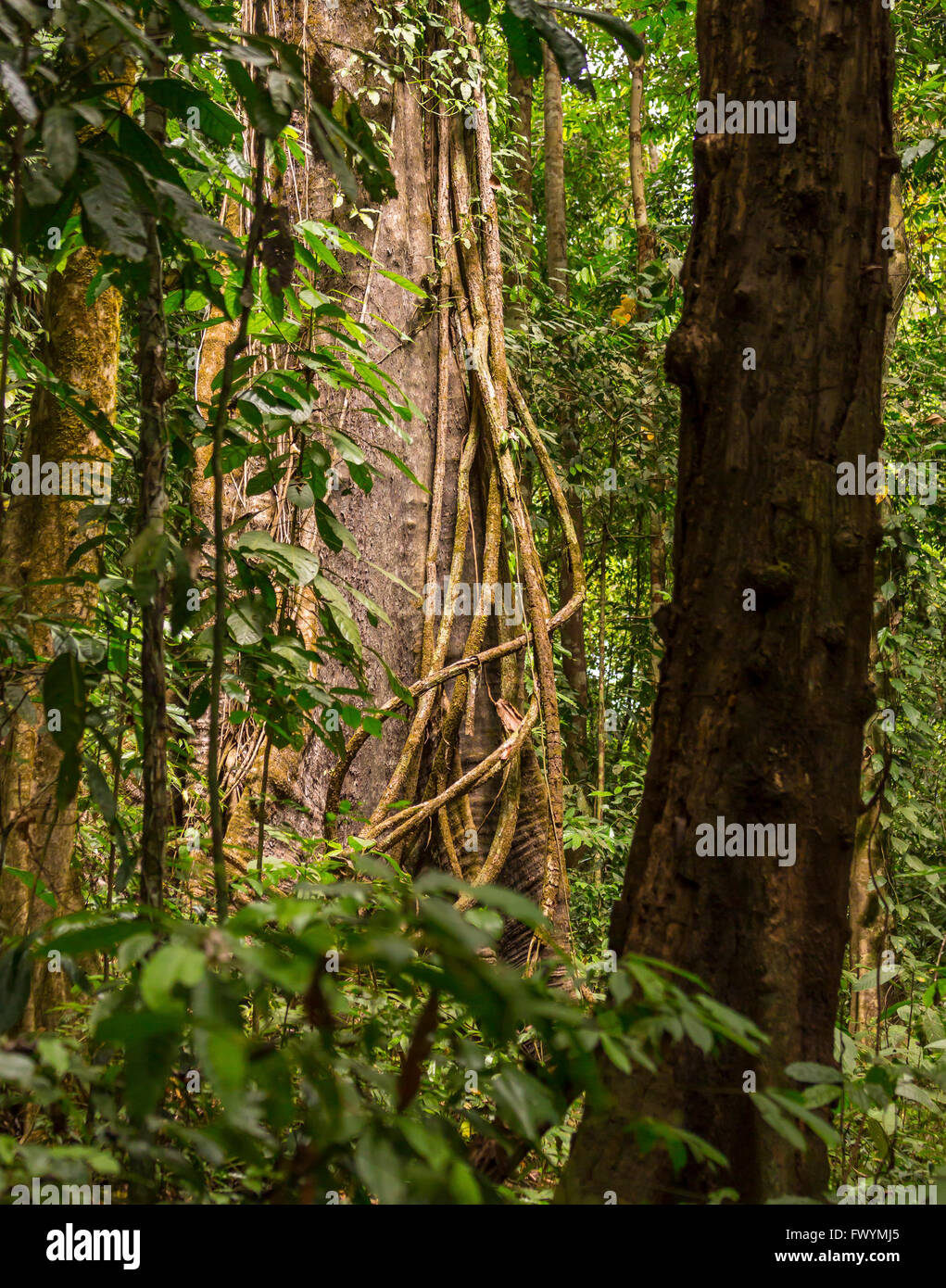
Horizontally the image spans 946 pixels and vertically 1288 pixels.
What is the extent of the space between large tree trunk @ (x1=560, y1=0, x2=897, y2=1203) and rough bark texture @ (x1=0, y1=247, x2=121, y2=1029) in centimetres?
124

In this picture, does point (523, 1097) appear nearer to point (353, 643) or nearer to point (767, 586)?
point (767, 586)

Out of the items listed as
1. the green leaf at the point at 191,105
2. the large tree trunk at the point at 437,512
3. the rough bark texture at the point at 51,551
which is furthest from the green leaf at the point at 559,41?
the large tree trunk at the point at 437,512

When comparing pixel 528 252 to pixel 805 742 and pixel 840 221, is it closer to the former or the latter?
pixel 840 221

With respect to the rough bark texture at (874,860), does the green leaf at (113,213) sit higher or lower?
higher

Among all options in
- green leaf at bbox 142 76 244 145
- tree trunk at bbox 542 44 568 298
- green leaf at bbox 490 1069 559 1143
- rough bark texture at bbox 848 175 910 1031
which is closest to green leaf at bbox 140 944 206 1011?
green leaf at bbox 490 1069 559 1143

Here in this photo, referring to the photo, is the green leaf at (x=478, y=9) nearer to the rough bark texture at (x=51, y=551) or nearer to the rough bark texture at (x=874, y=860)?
the rough bark texture at (x=51, y=551)

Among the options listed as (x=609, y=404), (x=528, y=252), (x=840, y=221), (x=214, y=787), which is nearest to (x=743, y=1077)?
(x=214, y=787)

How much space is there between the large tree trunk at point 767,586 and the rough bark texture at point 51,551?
124 centimetres

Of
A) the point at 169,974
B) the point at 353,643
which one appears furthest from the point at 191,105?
the point at 169,974

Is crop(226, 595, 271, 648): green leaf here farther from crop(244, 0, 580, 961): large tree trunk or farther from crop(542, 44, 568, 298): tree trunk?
crop(542, 44, 568, 298): tree trunk

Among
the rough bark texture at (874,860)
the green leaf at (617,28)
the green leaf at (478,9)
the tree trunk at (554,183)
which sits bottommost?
the rough bark texture at (874,860)

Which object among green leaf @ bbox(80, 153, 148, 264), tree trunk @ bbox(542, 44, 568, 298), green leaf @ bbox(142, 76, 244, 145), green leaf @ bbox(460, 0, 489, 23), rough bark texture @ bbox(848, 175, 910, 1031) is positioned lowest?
rough bark texture @ bbox(848, 175, 910, 1031)

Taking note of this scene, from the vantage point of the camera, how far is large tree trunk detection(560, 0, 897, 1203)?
Answer: 1430 mm

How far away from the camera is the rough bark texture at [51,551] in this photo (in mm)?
2270
